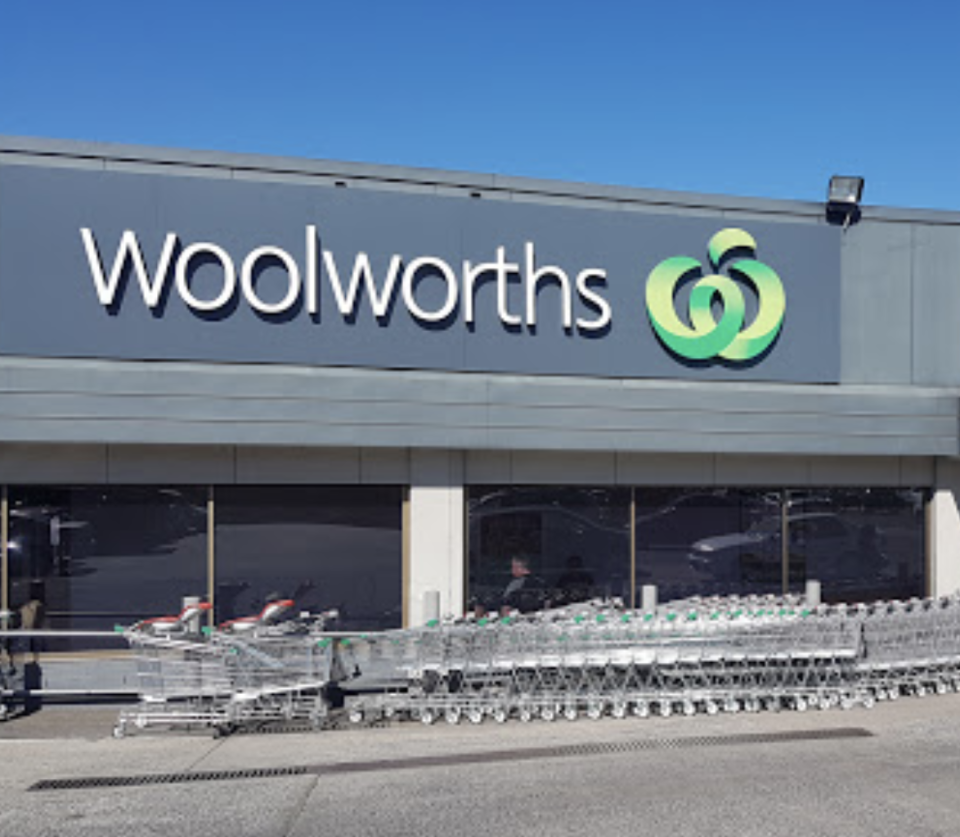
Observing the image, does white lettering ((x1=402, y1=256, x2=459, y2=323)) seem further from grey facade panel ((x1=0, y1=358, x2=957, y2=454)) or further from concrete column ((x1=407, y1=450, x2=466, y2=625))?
concrete column ((x1=407, y1=450, x2=466, y2=625))

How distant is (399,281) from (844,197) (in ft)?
20.9

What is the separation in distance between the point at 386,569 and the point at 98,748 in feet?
13.3

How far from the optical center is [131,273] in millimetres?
11750

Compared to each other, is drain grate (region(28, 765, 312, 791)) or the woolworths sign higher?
the woolworths sign

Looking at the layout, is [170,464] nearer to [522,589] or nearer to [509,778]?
[522,589]

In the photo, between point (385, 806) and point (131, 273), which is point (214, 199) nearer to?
point (131, 273)

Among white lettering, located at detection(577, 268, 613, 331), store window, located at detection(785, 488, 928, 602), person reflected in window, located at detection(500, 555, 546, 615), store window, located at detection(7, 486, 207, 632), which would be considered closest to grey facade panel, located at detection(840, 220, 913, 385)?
store window, located at detection(785, 488, 928, 602)

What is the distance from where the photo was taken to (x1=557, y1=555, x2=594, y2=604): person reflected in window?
1327cm

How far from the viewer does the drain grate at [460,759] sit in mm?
8664

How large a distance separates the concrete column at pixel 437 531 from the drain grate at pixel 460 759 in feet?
A: 11.1

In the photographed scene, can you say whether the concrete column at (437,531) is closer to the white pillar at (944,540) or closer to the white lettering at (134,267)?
the white lettering at (134,267)

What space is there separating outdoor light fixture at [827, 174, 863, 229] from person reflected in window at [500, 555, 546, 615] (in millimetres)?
6510

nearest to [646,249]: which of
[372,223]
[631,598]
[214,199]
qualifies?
[372,223]

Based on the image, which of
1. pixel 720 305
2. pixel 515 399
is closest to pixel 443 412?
pixel 515 399
